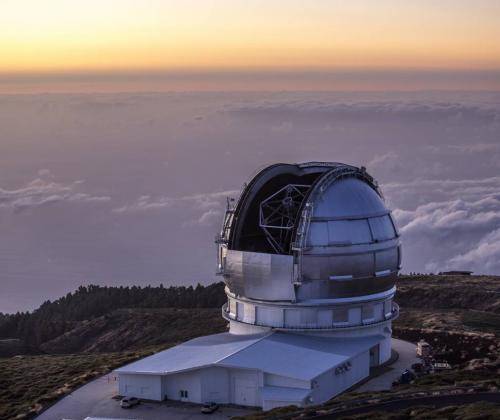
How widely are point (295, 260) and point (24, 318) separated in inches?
2018

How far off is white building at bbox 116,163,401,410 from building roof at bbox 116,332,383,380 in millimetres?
62

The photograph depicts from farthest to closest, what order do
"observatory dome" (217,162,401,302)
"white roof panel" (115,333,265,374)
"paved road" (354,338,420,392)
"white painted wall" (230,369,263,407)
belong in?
"observatory dome" (217,162,401,302), "paved road" (354,338,420,392), "white roof panel" (115,333,265,374), "white painted wall" (230,369,263,407)

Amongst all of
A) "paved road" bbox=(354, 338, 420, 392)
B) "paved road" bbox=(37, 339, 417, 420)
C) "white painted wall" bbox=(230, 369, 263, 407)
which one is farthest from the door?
"white painted wall" bbox=(230, 369, 263, 407)

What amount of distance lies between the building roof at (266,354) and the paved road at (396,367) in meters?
1.81

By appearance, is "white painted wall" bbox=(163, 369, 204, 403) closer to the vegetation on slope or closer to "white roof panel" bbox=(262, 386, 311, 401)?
"white roof panel" bbox=(262, 386, 311, 401)

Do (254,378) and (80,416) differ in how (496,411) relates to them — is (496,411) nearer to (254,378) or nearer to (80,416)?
(254,378)

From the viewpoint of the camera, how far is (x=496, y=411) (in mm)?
32438

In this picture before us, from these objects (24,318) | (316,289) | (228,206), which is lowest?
(24,318)

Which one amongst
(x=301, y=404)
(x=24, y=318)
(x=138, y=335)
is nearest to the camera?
(x=301, y=404)

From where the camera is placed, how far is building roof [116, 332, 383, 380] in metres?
42.4

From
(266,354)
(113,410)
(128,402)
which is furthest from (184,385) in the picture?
(266,354)

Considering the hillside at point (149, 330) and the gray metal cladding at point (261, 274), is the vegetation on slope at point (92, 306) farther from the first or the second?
the gray metal cladding at point (261, 274)

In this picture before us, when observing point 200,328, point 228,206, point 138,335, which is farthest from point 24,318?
point 228,206

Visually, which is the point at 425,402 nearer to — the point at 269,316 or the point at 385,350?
the point at 269,316
